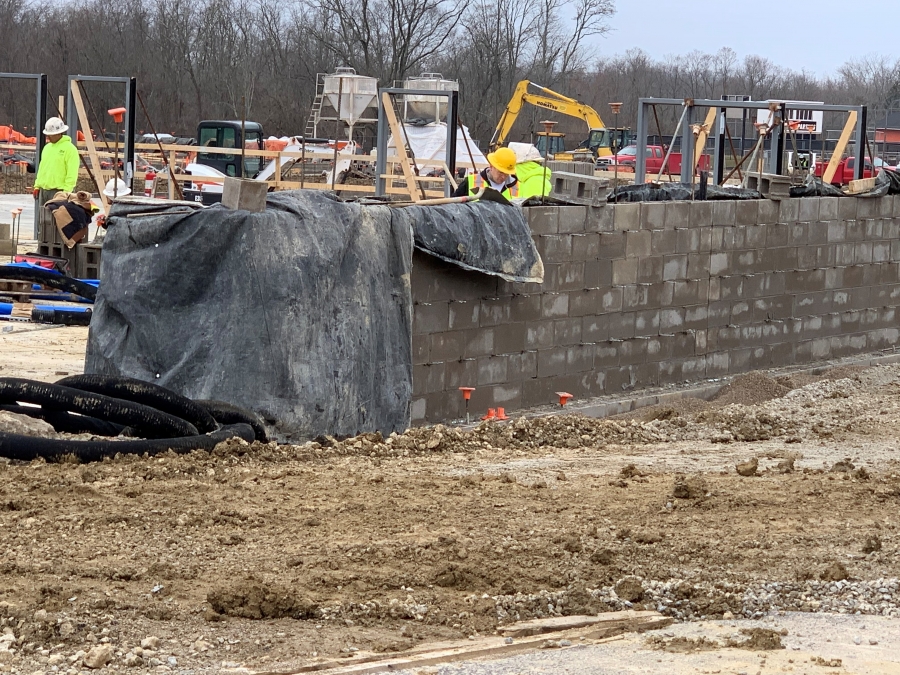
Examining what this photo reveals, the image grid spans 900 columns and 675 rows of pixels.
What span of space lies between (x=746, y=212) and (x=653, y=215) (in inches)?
56.2

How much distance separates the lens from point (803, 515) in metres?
6.41

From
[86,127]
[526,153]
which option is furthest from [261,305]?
[86,127]

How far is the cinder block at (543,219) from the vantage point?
393 inches

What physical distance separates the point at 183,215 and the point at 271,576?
361 centimetres

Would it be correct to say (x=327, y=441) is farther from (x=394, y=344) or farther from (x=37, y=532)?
(x=37, y=532)

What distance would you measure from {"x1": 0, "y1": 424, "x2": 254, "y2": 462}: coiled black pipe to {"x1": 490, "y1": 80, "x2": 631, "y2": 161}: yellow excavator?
1208 cm

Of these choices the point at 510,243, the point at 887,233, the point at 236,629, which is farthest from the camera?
the point at 887,233

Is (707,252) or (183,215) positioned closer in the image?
(183,215)

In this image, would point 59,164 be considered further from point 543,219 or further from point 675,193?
point 543,219

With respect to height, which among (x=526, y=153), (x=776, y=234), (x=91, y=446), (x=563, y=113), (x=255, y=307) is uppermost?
(x=563, y=113)

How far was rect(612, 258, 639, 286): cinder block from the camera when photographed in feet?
35.7

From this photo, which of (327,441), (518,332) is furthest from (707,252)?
(327,441)

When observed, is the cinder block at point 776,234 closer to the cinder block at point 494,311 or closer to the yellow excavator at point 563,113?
the cinder block at point 494,311

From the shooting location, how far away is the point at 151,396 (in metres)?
7.52
